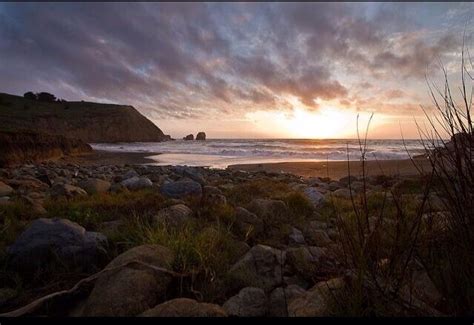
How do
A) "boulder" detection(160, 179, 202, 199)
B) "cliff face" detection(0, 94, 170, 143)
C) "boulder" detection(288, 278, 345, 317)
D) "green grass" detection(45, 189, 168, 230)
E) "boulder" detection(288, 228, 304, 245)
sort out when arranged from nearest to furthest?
"boulder" detection(288, 278, 345, 317) < "boulder" detection(288, 228, 304, 245) < "green grass" detection(45, 189, 168, 230) < "boulder" detection(160, 179, 202, 199) < "cliff face" detection(0, 94, 170, 143)

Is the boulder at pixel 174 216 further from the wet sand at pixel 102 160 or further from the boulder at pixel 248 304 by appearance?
the wet sand at pixel 102 160

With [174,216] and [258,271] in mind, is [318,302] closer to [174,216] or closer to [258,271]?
[258,271]

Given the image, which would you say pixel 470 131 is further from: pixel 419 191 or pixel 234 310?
pixel 419 191

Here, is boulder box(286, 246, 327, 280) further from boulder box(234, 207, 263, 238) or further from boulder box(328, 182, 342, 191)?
boulder box(328, 182, 342, 191)

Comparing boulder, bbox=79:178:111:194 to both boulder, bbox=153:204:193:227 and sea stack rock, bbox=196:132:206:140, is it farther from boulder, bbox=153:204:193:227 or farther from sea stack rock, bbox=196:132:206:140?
sea stack rock, bbox=196:132:206:140

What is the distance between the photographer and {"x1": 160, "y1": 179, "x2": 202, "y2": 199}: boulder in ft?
21.5

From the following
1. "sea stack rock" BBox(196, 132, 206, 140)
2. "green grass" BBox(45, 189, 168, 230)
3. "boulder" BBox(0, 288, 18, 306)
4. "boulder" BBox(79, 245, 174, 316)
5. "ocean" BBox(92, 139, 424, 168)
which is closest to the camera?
"boulder" BBox(79, 245, 174, 316)

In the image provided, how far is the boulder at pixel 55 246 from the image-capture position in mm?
3250

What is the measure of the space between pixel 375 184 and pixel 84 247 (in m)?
9.34

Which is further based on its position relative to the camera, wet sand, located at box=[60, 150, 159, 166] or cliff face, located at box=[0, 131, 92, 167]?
wet sand, located at box=[60, 150, 159, 166]

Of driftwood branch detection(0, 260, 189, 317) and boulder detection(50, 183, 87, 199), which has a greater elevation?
boulder detection(50, 183, 87, 199)

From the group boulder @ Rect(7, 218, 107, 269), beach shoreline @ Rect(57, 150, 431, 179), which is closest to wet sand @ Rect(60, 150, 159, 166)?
beach shoreline @ Rect(57, 150, 431, 179)

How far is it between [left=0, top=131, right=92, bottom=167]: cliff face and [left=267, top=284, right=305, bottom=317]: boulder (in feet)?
56.7

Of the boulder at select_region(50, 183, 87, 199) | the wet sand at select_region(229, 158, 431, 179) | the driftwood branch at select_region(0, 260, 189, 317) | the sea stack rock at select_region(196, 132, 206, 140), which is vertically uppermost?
the sea stack rock at select_region(196, 132, 206, 140)
